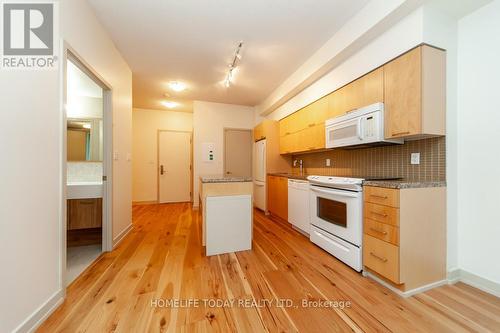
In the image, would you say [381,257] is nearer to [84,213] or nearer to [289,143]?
[289,143]

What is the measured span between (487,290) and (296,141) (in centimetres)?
275

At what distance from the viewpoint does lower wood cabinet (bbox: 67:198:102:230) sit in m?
2.56

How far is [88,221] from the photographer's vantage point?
261 centimetres

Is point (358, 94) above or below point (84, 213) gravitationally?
above

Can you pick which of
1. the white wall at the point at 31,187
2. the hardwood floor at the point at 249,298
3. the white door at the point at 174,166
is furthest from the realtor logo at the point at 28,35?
the white door at the point at 174,166

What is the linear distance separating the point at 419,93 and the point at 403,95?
0.12 metres

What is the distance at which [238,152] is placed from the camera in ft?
17.1

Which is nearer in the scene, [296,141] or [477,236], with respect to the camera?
[477,236]

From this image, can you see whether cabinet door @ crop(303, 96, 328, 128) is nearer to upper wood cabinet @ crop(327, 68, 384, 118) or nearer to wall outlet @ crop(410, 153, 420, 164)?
upper wood cabinet @ crop(327, 68, 384, 118)

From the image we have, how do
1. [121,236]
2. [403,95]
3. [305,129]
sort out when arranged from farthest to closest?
[305,129] → [121,236] → [403,95]

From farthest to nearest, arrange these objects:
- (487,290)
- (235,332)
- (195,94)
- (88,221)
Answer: (195,94)
(88,221)
(487,290)
(235,332)

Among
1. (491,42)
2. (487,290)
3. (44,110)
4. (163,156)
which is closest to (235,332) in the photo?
(44,110)

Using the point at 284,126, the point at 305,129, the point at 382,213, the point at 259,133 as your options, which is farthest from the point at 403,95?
the point at 259,133

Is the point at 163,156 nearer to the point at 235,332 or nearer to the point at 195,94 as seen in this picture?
the point at 195,94
